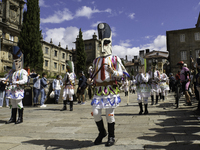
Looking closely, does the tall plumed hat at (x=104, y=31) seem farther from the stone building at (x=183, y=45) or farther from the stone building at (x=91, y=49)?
the stone building at (x=91, y=49)

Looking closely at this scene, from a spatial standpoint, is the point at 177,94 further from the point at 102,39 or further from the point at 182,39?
the point at 182,39

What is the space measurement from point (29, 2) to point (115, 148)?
99.8 feet

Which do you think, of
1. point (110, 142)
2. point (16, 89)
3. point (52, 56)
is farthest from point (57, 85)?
point (52, 56)

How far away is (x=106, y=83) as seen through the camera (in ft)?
12.3

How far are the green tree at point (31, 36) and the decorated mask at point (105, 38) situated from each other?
24.8 metres

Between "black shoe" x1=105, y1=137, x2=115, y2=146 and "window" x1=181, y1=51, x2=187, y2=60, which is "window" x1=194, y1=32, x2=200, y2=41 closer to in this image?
"window" x1=181, y1=51, x2=187, y2=60

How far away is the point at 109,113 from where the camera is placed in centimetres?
362

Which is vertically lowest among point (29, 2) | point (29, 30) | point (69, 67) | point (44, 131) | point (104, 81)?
point (44, 131)

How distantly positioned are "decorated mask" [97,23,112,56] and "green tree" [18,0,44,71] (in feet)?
81.5

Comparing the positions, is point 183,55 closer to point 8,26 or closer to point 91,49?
point 91,49

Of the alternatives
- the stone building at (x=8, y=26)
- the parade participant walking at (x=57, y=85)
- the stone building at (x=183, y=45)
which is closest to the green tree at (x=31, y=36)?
the stone building at (x=8, y=26)

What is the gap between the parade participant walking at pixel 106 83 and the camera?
3.58 meters

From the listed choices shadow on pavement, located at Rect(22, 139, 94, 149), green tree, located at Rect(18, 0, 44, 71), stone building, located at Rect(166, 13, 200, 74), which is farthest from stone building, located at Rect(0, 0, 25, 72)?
shadow on pavement, located at Rect(22, 139, 94, 149)

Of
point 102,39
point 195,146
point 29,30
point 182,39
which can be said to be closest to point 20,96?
point 102,39
